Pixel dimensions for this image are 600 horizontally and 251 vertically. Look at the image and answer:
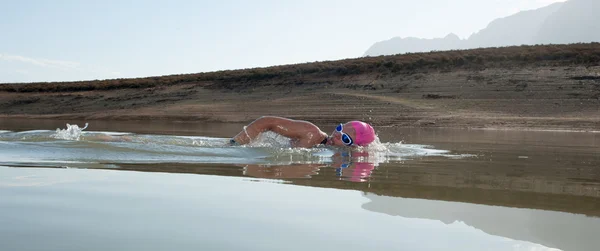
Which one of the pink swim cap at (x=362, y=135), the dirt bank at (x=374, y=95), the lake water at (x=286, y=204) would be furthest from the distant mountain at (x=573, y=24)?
the lake water at (x=286, y=204)

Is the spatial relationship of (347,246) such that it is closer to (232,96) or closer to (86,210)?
(86,210)

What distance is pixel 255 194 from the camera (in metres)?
4.50

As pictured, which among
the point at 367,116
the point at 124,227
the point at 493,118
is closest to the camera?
the point at 124,227

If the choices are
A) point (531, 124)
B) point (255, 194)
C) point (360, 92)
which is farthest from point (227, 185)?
point (360, 92)

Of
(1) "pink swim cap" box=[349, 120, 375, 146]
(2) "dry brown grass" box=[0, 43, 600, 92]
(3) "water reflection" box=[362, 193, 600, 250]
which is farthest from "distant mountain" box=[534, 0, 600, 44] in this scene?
(3) "water reflection" box=[362, 193, 600, 250]

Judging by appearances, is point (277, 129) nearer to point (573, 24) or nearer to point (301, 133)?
point (301, 133)

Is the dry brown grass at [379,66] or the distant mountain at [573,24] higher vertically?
the distant mountain at [573,24]

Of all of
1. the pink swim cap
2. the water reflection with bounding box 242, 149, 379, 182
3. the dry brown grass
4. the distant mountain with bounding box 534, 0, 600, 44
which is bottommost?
the water reflection with bounding box 242, 149, 379, 182

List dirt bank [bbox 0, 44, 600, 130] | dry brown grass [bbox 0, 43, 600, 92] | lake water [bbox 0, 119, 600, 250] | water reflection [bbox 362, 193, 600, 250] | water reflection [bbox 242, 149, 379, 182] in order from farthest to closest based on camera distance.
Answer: dry brown grass [bbox 0, 43, 600, 92]
dirt bank [bbox 0, 44, 600, 130]
water reflection [bbox 242, 149, 379, 182]
water reflection [bbox 362, 193, 600, 250]
lake water [bbox 0, 119, 600, 250]

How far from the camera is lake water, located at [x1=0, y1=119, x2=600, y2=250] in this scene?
116 inches

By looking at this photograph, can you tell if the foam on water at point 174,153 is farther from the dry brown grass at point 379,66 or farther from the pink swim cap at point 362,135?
the dry brown grass at point 379,66

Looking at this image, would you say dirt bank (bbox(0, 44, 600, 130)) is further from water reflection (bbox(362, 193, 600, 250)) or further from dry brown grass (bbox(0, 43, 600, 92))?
water reflection (bbox(362, 193, 600, 250))

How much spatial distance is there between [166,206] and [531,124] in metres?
23.9

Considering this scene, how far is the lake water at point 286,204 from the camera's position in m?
2.94
